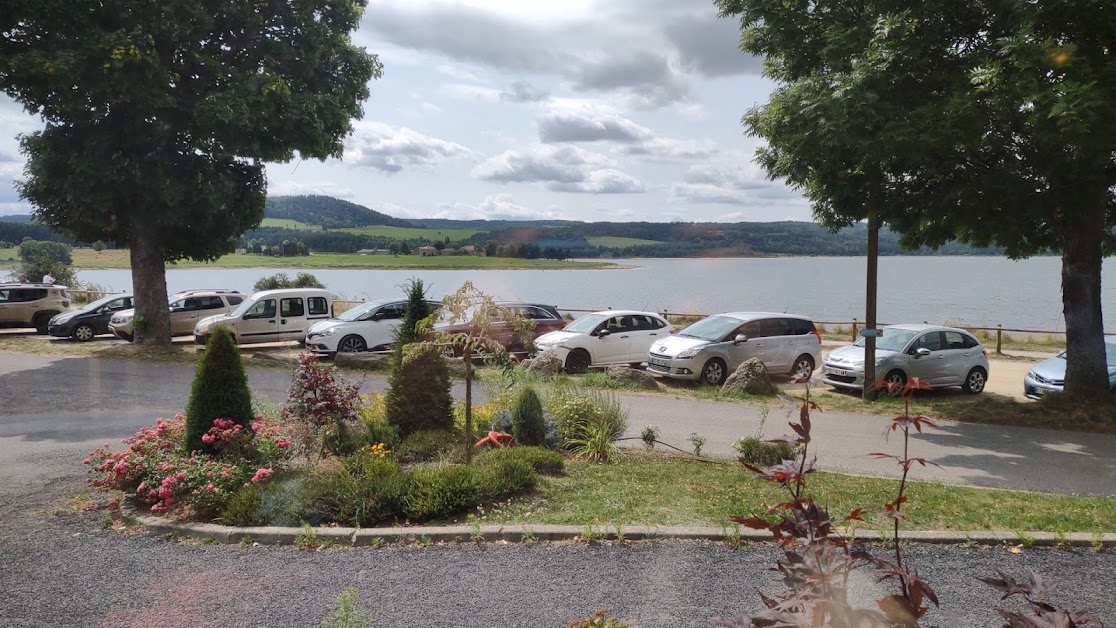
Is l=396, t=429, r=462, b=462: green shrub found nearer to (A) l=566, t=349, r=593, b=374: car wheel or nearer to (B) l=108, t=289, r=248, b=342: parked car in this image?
(A) l=566, t=349, r=593, b=374: car wheel

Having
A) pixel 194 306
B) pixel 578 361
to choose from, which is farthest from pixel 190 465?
pixel 194 306

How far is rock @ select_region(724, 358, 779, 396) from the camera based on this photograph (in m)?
15.7

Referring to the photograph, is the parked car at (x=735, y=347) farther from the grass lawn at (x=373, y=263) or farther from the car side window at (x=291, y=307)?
the grass lawn at (x=373, y=263)

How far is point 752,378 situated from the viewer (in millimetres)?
15781

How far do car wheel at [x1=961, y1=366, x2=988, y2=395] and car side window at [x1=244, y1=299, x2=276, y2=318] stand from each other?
18210 millimetres

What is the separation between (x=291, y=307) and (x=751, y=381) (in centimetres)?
1416

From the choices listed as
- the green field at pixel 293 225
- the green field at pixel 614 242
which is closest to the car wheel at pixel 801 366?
the green field at pixel 614 242

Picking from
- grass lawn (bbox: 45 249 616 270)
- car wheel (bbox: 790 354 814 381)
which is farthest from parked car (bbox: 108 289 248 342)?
car wheel (bbox: 790 354 814 381)

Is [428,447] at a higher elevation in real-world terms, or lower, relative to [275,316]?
lower

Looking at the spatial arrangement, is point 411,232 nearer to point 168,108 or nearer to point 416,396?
point 168,108

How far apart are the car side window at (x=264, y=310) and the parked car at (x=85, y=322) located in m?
5.35

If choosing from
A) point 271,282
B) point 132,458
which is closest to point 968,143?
point 132,458

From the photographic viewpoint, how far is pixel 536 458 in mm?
8258

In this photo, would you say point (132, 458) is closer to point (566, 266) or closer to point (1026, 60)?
point (1026, 60)
